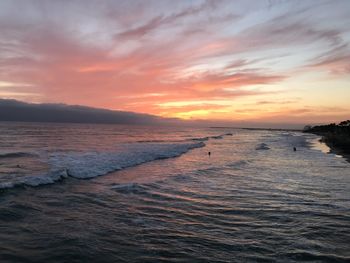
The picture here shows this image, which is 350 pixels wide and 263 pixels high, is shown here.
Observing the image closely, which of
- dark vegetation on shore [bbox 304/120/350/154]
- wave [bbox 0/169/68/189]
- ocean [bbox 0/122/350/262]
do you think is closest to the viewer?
ocean [bbox 0/122/350/262]

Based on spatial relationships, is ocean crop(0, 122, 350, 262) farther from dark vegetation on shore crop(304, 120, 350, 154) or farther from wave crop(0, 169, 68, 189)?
dark vegetation on shore crop(304, 120, 350, 154)

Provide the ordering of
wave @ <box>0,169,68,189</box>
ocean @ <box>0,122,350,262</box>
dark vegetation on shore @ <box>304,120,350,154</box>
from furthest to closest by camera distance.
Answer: dark vegetation on shore @ <box>304,120,350,154</box> < wave @ <box>0,169,68,189</box> < ocean @ <box>0,122,350,262</box>

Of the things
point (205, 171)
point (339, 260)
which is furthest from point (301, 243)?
point (205, 171)

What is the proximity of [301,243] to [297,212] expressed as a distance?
3.13 metres

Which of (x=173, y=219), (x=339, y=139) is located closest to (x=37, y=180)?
(x=173, y=219)

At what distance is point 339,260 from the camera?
22.9 ft

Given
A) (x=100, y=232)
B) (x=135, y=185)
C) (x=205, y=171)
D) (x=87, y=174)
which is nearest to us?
(x=100, y=232)

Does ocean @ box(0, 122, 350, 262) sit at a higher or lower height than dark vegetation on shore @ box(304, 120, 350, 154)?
lower

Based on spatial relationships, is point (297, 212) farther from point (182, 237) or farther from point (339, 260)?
point (182, 237)

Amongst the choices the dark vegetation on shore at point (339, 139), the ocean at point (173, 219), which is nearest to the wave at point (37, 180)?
the ocean at point (173, 219)

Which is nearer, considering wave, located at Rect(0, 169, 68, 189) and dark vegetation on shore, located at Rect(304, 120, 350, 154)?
wave, located at Rect(0, 169, 68, 189)

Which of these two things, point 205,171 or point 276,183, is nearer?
point 276,183

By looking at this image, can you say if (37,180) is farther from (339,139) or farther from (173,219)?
(339,139)

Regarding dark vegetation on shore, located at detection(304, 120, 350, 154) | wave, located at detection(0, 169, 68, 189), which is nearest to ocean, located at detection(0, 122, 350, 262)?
wave, located at detection(0, 169, 68, 189)
